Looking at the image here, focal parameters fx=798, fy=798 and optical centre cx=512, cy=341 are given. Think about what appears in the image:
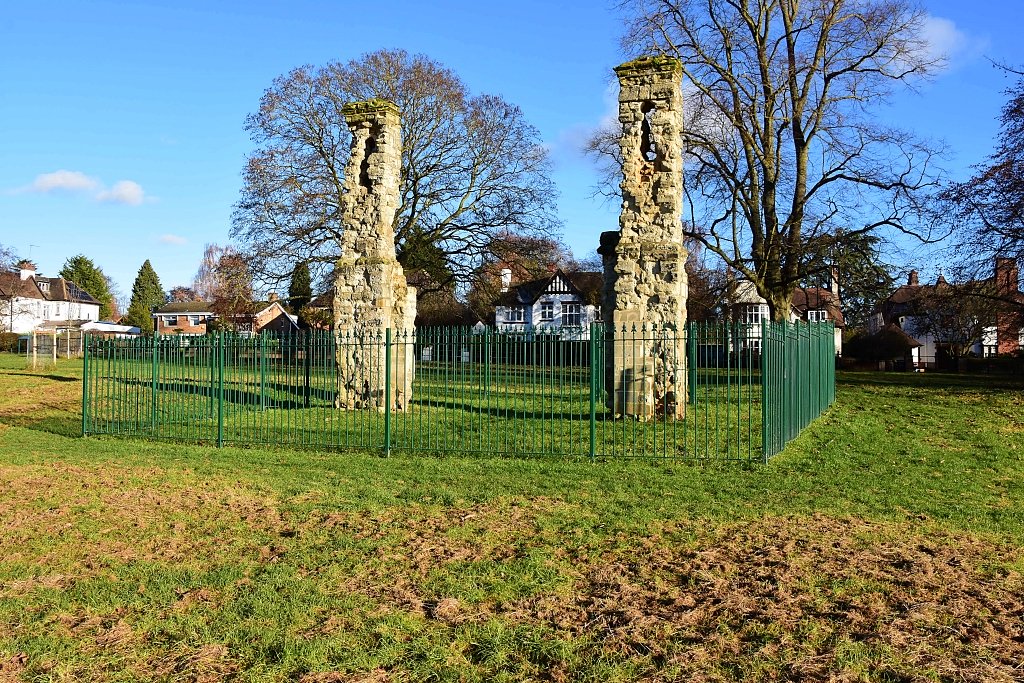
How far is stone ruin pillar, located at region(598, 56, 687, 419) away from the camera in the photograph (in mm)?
15586

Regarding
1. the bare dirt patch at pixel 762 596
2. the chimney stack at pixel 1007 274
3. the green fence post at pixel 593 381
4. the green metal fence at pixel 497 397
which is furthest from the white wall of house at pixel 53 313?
→ the bare dirt patch at pixel 762 596

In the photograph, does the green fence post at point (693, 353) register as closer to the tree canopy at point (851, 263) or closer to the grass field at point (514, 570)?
the grass field at point (514, 570)

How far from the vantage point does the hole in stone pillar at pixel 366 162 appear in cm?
1905

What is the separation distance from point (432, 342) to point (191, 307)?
78167mm

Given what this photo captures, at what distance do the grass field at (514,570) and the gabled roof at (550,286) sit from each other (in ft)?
166

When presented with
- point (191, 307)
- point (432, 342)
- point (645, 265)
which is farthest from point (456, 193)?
point (191, 307)

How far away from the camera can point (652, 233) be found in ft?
52.5

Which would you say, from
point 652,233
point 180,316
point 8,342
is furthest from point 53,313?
point 652,233

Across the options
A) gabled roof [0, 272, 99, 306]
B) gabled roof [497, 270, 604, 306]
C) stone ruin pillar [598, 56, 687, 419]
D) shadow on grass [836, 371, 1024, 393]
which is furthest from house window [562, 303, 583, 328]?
gabled roof [0, 272, 99, 306]

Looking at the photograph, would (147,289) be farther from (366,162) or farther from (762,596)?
(762,596)

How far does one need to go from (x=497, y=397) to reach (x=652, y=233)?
5.53 meters

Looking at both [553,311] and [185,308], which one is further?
[185,308]

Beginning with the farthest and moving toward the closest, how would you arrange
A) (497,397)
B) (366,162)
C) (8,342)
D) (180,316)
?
(180,316) → (8,342) → (366,162) → (497,397)

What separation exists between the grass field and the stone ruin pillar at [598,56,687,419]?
14.3ft
